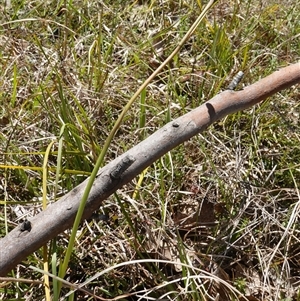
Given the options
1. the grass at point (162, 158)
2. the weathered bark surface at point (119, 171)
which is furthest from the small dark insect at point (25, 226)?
the grass at point (162, 158)

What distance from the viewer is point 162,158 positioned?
1.92 m

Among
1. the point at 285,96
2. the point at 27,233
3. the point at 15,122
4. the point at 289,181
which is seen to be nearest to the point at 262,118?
the point at 285,96

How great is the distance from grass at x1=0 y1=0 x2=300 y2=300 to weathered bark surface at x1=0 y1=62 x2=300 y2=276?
100 mm

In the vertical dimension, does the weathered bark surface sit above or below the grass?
above

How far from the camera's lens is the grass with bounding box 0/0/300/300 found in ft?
Answer: 5.49

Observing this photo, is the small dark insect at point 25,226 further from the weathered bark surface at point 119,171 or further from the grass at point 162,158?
the grass at point 162,158

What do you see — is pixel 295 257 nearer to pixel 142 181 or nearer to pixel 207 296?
pixel 207 296

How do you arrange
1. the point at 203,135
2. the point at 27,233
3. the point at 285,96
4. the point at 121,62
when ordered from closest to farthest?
1. the point at 27,233
2. the point at 203,135
3. the point at 285,96
4. the point at 121,62

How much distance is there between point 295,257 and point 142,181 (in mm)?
584

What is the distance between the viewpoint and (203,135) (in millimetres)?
2053

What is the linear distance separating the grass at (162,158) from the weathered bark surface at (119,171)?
10 centimetres

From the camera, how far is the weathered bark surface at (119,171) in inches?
52.2

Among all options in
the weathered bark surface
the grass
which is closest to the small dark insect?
the weathered bark surface

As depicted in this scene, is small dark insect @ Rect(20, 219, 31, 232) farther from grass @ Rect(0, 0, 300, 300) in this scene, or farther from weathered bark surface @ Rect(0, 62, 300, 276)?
grass @ Rect(0, 0, 300, 300)
